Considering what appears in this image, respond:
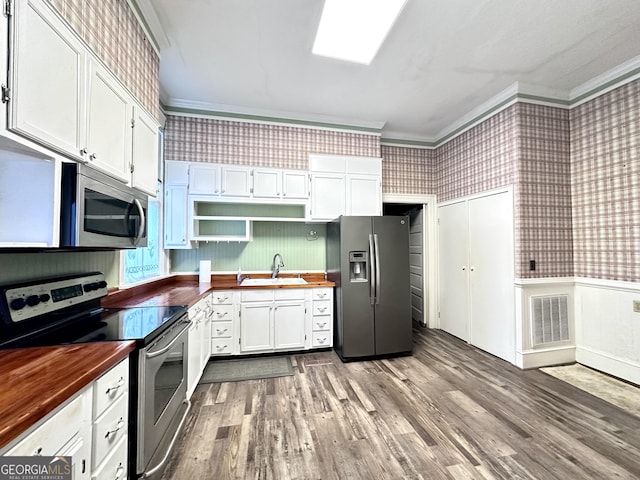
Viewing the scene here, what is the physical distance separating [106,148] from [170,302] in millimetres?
1186

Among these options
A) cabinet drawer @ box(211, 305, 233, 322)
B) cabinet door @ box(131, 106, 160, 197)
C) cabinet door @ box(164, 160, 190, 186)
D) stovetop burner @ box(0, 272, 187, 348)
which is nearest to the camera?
stovetop burner @ box(0, 272, 187, 348)

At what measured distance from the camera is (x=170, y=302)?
2.13 metres

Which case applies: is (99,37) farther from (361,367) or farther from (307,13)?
(361,367)

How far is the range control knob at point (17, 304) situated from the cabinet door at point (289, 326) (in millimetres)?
2156

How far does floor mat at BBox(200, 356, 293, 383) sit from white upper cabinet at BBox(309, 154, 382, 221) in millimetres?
1811

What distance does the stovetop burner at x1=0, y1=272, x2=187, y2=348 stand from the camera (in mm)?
1179

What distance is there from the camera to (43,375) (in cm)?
89

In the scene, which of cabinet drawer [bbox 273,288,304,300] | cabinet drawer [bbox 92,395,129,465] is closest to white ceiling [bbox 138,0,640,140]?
cabinet drawer [bbox 273,288,304,300]

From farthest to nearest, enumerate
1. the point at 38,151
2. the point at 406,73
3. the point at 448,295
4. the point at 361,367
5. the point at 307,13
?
the point at 448,295, the point at 361,367, the point at 406,73, the point at 307,13, the point at 38,151

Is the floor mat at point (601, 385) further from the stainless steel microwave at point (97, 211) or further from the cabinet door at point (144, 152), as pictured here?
the cabinet door at point (144, 152)

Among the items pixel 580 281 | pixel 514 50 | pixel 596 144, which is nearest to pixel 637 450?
pixel 580 281

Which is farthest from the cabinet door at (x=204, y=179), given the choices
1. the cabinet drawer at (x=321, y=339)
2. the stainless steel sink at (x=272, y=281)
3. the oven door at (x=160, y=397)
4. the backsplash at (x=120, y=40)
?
the cabinet drawer at (x=321, y=339)

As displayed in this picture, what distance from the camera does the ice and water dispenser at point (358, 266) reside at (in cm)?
317

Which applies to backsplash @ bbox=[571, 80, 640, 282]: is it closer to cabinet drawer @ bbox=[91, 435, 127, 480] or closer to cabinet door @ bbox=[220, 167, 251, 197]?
cabinet door @ bbox=[220, 167, 251, 197]
